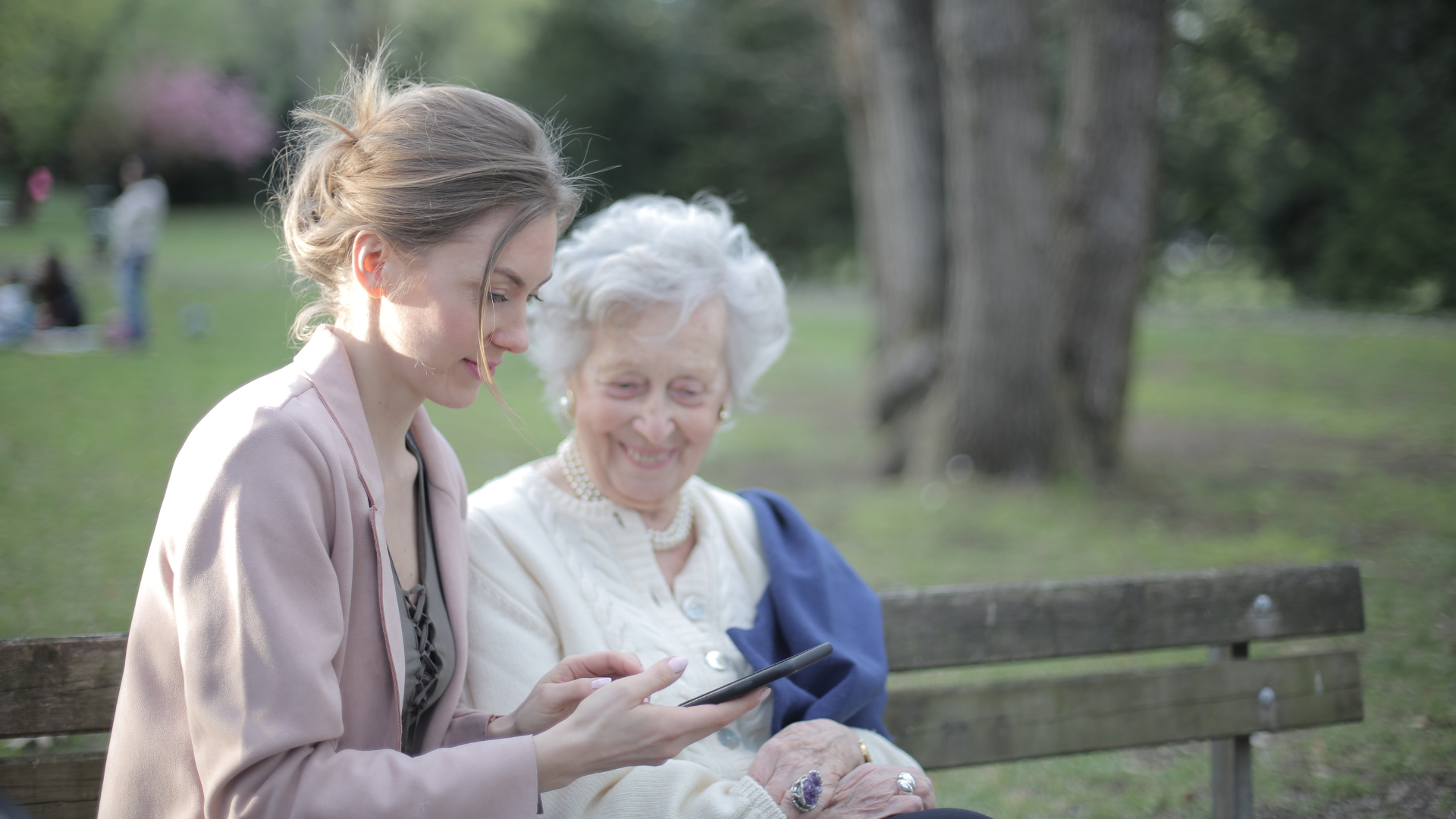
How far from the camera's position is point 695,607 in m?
2.45

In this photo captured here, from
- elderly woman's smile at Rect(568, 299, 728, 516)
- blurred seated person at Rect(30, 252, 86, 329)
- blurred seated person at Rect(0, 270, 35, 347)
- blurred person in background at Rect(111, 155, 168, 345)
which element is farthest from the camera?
blurred person in background at Rect(111, 155, 168, 345)

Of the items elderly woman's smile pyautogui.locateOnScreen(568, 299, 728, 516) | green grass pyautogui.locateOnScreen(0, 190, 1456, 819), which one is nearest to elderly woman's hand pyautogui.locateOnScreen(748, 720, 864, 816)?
elderly woman's smile pyautogui.locateOnScreen(568, 299, 728, 516)

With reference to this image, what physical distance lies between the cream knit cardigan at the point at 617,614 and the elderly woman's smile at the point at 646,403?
9 centimetres

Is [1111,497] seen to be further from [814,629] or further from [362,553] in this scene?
[362,553]

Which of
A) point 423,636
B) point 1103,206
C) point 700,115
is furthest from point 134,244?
point 700,115

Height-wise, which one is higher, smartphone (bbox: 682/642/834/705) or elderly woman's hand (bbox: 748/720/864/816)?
smartphone (bbox: 682/642/834/705)

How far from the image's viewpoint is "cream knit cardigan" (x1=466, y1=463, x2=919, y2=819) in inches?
80.8

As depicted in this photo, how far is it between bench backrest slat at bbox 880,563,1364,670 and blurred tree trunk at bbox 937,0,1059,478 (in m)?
4.09

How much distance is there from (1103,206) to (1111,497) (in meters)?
1.99

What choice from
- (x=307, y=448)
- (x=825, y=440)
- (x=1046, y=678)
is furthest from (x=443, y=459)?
(x=825, y=440)

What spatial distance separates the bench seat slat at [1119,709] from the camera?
2799 mm

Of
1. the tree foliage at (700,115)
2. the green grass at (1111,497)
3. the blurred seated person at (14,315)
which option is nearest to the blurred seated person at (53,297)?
the blurred seated person at (14,315)

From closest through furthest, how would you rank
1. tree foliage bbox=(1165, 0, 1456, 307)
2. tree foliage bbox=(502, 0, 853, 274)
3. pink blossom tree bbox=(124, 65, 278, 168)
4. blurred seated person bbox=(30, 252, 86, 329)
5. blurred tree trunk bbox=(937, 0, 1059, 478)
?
1. blurred tree trunk bbox=(937, 0, 1059, 478)
2. blurred seated person bbox=(30, 252, 86, 329)
3. pink blossom tree bbox=(124, 65, 278, 168)
4. tree foliage bbox=(1165, 0, 1456, 307)
5. tree foliage bbox=(502, 0, 853, 274)

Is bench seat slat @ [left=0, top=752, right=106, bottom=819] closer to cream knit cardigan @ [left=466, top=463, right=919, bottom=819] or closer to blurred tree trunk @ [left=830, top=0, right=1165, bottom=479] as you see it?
cream knit cardigan @ [left=466, top=463, right=919, bottom=819]
